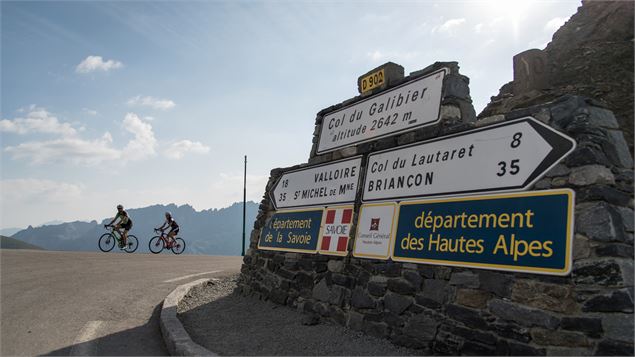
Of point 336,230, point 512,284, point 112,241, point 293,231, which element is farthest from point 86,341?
point 112,241

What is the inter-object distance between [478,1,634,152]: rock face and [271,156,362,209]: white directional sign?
416 inches

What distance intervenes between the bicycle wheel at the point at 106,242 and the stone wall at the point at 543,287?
52.3 ft

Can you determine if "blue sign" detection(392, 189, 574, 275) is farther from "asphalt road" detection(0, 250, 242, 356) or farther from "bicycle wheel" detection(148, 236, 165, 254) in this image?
"bicycle wheel" detection(148, 236, 165, 254)

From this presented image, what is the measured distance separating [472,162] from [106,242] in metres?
18.1

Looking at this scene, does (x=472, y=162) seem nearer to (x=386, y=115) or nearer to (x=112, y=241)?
(x=386, y=115)

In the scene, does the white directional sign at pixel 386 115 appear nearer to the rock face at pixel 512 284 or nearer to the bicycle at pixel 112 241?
the rock face at pixel 512 284

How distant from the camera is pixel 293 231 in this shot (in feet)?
25.2

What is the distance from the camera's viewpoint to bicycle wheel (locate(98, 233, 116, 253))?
59.6 ft

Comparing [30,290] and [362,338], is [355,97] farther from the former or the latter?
[30,290]

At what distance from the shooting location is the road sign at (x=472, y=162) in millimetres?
4035

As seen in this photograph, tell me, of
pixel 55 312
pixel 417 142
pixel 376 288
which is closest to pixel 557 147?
pixel 417 142

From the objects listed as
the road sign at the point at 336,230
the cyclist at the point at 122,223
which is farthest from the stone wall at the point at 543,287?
the cyclist at the point at 122,223

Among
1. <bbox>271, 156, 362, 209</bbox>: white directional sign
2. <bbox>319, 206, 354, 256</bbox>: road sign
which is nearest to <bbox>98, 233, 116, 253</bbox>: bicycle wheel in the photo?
<bbox>271, 156, 362, 209</bbox>: white directional sign

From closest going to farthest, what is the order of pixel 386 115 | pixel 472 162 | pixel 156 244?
pixel 472 162, pixel 386 115, pixel 156 244
